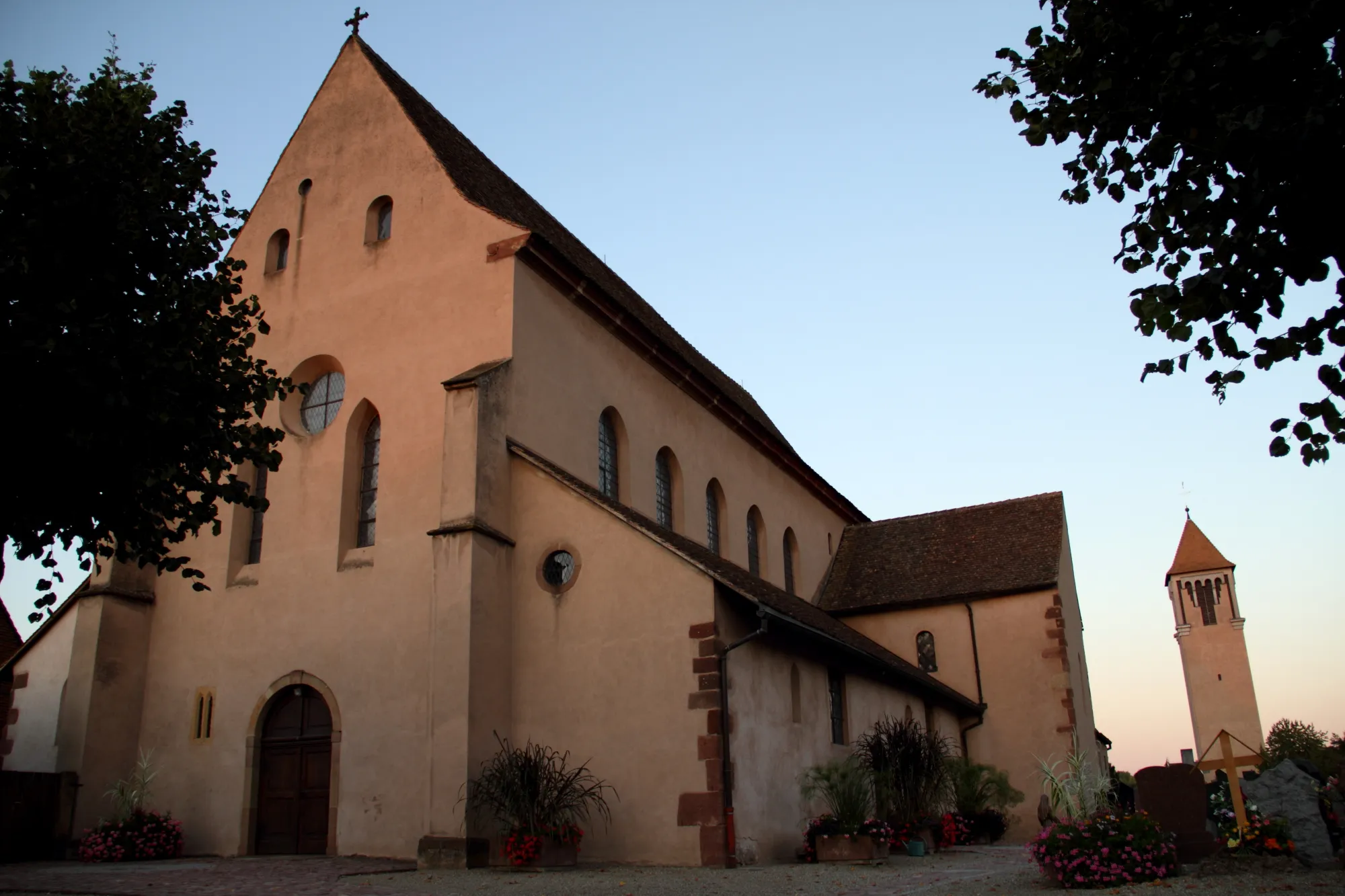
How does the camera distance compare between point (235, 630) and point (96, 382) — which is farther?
point (235, 630)

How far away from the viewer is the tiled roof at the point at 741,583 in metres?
16.1

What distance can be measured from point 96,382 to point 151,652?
33.9 ft

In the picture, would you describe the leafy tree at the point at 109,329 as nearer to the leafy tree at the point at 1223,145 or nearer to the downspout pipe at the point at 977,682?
the leafy tree at the point at 1223,145

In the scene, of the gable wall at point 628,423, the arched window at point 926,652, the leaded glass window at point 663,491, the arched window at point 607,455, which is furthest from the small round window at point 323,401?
the arched window at point 926,652

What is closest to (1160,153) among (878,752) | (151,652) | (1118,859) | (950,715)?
(1118,859)

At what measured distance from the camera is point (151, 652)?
1920 cm

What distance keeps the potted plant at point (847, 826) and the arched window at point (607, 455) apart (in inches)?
250

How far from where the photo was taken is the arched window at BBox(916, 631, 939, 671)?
93.5 feet

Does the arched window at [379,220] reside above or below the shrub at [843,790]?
above

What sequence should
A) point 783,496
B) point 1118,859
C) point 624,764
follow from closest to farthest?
1. point 1118,859
2. point 624,764
3. point 783,496

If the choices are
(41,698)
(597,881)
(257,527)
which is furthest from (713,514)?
(41,698)

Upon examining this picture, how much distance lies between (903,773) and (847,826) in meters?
2.31

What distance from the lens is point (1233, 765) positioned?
13602 mm

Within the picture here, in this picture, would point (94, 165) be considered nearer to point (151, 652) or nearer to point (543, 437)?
point (543, 437)
